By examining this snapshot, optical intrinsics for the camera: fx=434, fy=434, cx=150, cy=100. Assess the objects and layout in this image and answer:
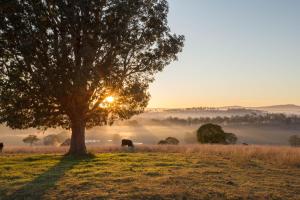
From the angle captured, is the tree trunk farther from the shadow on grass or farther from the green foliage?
the shadow on grass

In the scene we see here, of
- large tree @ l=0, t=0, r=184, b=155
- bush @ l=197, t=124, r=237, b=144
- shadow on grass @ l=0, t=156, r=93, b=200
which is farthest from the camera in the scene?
bush @ l=197, t=124, r=237, b=144

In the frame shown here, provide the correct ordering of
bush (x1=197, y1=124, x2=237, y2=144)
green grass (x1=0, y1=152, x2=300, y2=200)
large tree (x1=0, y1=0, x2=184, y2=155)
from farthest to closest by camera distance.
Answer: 1. bush (x1=197, y1=124, x2=237, y2=144)
2. large tree (x1=0, y1=0, x2=184, y2=155)
3. green grass (x1=0, y1=152, x2=300, y2=200)

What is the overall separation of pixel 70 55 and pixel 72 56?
0.88ft

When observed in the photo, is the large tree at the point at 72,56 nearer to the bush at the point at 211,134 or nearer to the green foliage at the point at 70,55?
the green foliage at the point at 70,55

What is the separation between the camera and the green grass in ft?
63.7

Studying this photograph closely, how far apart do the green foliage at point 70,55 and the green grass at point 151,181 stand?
9.14m

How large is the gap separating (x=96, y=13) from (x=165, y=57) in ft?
27.2

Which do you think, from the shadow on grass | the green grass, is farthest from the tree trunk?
the shadow on grass

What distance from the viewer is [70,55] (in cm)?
3900

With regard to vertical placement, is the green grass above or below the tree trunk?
below

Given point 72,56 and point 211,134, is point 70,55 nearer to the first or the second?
point 72,56

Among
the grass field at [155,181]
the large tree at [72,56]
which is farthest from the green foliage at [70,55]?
the grass field at [155,181]

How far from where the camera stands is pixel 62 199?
739 inches

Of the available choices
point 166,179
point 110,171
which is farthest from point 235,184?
point 110,171
